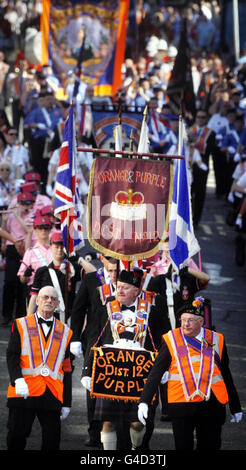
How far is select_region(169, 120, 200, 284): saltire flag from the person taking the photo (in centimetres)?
1155

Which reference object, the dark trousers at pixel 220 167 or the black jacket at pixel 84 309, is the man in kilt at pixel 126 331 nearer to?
the black jacket at pixel 84 309

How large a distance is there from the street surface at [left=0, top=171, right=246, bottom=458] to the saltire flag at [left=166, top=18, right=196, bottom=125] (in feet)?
7.18

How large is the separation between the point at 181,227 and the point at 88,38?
713 inches

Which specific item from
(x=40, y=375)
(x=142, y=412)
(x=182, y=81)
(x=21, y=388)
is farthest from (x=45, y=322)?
(x=182, y=81)

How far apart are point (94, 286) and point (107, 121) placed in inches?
406

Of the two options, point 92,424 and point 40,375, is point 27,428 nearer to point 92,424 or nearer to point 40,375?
point 40,375

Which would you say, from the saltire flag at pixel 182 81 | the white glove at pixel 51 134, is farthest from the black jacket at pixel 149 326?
the white glove at pixel 51 134

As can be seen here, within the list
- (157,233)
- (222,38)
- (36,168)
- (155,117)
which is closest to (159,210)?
(157,233)

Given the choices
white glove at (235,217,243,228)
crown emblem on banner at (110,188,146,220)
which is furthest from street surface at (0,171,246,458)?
crown emblem on banner at (110,188,146,220)

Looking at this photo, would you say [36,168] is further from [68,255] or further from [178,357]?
[178,357]

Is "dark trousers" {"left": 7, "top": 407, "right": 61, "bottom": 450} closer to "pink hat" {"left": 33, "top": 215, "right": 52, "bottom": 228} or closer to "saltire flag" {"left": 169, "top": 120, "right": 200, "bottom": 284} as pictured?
"saltire flag" {"left": 169, "top": 120, "right": 200, "bottom": 284}

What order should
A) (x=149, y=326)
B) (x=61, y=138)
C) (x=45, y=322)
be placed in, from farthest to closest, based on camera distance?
(x=61, y=138)
(x=149, y=326)
(x=45, y=322)

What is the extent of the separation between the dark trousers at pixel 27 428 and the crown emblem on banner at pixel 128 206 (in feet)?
7.35

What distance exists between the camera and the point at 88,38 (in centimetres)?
2905
